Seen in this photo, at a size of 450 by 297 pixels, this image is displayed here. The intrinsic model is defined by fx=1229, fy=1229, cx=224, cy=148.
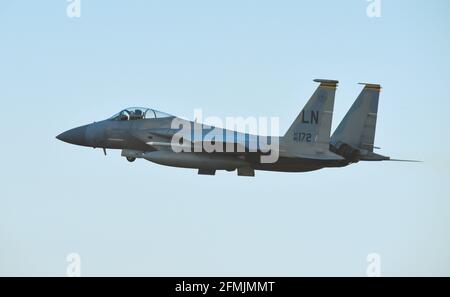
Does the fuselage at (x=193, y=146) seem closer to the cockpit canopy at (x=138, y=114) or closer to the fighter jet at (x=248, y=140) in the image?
the fighter jet at (x=248, y=140)

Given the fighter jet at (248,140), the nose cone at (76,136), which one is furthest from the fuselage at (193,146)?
the nose cone at (76,136)

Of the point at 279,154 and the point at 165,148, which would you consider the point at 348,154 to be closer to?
the point at 279,154

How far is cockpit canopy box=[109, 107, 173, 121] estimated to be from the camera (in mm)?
46312

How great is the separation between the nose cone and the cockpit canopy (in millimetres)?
1245

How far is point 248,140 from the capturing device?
43.6 metres

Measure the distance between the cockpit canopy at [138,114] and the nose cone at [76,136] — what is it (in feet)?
4.09

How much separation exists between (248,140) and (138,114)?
5.17 metres

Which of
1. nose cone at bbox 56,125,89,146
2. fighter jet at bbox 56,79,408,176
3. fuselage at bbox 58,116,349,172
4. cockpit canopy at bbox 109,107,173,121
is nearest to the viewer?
fighter jet at bbox 56,79,408,176

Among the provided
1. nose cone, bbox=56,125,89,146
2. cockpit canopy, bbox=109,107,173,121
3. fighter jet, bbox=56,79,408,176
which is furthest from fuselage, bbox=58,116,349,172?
nose cone, bbox=56,125,89,146

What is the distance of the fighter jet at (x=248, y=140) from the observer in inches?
1689

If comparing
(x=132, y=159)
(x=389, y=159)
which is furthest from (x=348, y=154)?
(x=132, y=159)

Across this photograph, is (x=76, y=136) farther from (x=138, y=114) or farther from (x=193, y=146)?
(x=193, y=146)

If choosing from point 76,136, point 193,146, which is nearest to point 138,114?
point 76,136

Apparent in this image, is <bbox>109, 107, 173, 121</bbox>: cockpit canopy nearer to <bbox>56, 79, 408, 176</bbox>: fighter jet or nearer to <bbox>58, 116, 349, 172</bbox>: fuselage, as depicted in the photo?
<bbox>56, 79, 408, 176</bbox>: fighter jet
